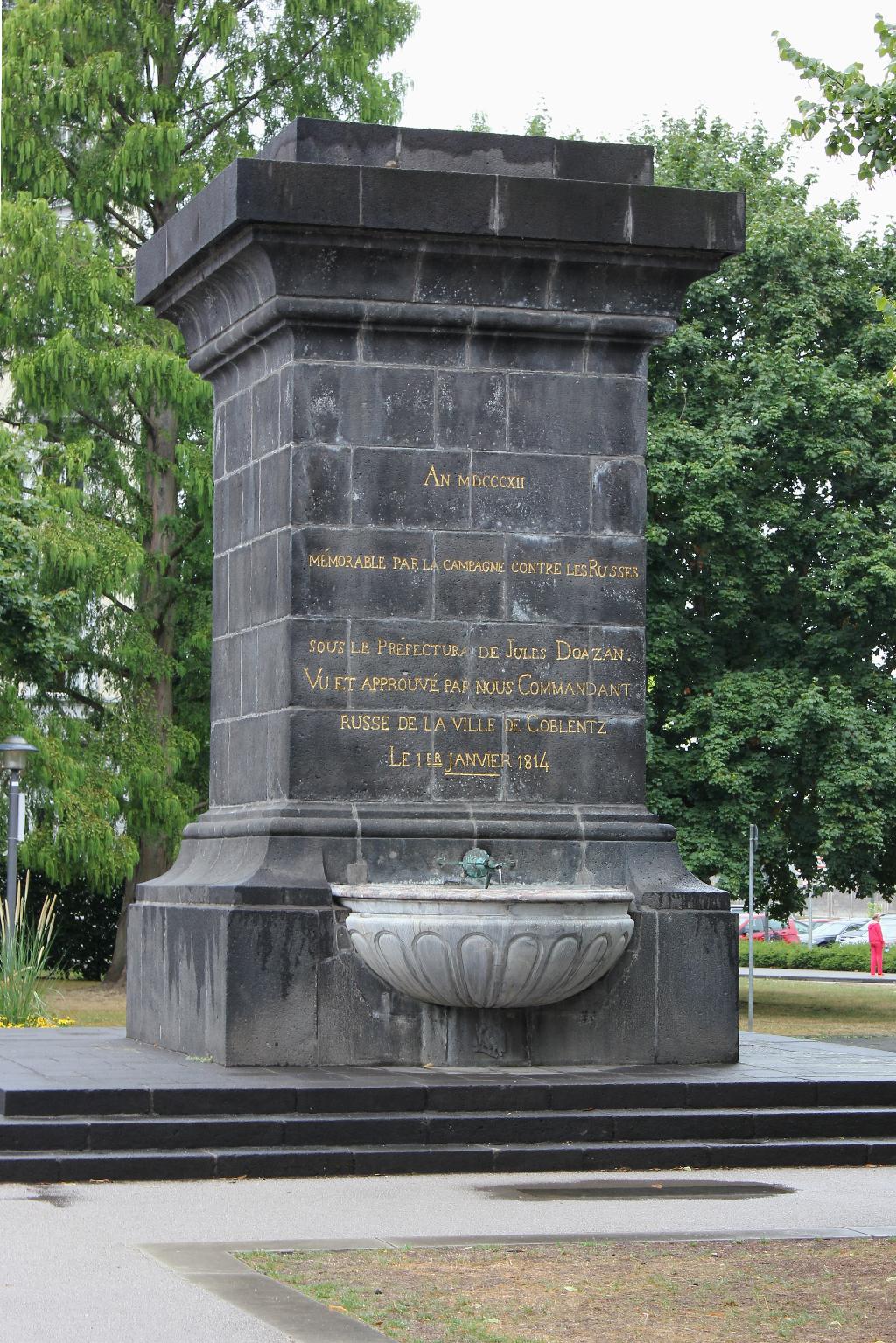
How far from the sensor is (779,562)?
31.2 metres

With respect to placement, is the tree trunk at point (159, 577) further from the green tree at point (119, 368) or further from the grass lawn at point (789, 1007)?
the grass lawn at point (789, 1007)

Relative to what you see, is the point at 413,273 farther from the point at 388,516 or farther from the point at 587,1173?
the point at 587,1173

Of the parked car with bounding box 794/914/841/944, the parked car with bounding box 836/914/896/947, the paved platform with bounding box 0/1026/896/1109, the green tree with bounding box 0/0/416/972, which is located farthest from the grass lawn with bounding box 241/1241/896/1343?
the parked car with bounding box 836/914/896/947

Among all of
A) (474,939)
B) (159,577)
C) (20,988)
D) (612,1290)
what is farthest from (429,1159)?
(159,577)

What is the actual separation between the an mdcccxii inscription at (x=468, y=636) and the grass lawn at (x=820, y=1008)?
12.6 m

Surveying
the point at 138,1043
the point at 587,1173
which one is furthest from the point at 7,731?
the point at 587,1173

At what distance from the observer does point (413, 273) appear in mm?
13781

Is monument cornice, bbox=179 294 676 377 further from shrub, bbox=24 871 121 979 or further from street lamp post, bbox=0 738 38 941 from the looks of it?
shrub, bbox=24 871 121 979

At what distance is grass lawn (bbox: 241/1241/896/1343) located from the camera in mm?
7465

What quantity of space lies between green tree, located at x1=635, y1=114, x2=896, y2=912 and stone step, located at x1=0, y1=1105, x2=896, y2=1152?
18.1 meters

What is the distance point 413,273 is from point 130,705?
1994 centimetres

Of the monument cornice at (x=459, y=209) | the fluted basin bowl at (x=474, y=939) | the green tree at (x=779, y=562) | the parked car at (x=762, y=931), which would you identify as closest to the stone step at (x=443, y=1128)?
the fluted basin bowl at (x=474, y=939)

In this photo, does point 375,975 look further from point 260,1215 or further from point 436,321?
point 436,321

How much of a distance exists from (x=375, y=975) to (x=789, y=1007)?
24.2 m
